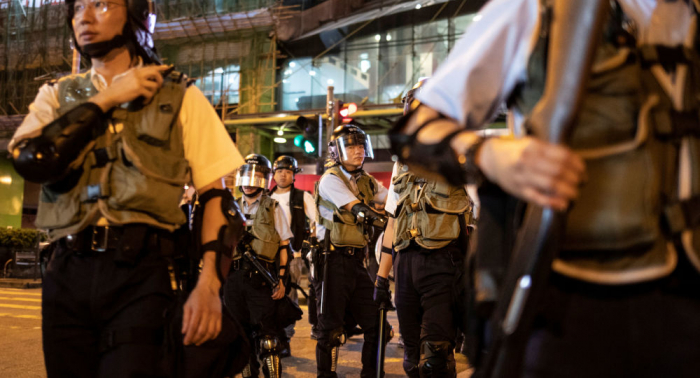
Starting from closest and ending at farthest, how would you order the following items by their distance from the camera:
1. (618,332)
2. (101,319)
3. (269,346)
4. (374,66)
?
(618,332) < (101,319) < (269,346) < (374,66)

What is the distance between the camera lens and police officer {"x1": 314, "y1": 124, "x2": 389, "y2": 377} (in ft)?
18.6

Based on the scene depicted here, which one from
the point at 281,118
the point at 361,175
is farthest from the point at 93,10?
the point at 281,118

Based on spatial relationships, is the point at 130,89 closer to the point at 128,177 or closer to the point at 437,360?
the point at 128,177

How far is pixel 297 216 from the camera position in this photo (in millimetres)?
9383

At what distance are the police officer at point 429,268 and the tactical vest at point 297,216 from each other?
453 cm

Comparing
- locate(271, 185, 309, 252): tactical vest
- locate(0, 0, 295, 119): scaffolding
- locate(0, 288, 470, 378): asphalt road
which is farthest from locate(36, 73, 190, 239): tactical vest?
locate(0, 0, 295, 119): scaffolding

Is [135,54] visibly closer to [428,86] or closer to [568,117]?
[428,86]

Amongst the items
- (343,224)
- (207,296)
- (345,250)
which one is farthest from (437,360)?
(207,296)

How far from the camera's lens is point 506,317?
1.23m

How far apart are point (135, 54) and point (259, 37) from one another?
21996 mm

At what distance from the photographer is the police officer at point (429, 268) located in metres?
4.39

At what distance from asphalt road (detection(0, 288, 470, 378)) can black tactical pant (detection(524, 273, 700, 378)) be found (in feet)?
16.4

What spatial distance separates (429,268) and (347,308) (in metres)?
1.72

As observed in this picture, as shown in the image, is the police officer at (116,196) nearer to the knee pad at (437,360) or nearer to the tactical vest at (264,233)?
the knee pad at (437,360)
